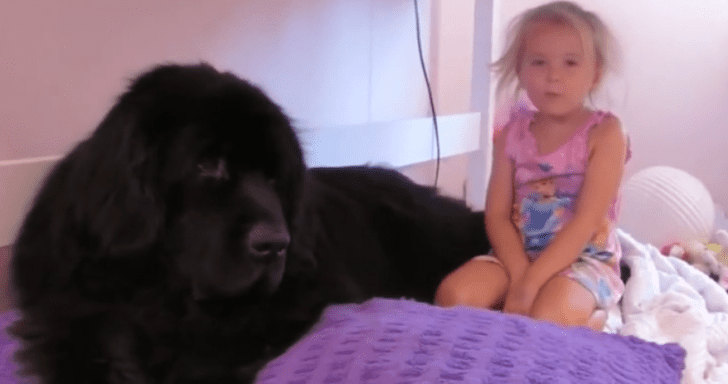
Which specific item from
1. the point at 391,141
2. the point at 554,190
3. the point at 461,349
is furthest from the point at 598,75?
the point at 461,349

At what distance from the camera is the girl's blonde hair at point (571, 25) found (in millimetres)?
1103

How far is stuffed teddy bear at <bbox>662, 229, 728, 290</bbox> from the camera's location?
143 cm

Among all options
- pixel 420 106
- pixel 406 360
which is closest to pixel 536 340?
pixel 406 360

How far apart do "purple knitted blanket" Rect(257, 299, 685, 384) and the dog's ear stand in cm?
20

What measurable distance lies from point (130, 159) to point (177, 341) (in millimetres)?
218

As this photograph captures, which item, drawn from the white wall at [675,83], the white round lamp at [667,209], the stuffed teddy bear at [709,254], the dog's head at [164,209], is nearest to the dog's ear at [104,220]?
the dog's head at [164,209]

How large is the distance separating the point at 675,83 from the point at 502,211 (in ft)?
4.54

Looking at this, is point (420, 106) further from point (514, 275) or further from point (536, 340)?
point (536, 340)

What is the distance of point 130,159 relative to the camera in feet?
2.23

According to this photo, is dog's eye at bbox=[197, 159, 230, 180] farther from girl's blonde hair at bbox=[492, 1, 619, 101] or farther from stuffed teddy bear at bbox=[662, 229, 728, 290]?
stuffed teddy bear at bbox=[662, 229, 728, 290]

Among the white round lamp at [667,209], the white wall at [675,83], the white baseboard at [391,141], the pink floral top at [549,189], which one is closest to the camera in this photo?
the pink floral top at [549,189]

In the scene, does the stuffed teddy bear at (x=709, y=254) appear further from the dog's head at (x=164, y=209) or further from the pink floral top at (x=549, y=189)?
the dog's head at (x=164, y=209)

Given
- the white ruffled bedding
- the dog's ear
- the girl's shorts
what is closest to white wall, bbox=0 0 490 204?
the dog's ear

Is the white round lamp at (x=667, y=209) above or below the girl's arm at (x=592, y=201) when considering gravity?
below
